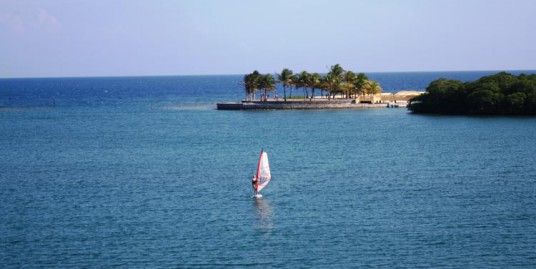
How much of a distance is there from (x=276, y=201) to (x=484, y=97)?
8456 centimetres

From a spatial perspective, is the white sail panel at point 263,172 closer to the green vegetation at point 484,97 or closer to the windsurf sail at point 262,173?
the windsurf sail at point 262,173

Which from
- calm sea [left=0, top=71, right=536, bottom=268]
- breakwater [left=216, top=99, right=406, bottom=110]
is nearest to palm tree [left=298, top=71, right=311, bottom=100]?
breakwater [left=216, top=99, right=406, bottom=110]

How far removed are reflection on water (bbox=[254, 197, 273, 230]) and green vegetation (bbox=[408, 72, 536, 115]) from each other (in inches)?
3347

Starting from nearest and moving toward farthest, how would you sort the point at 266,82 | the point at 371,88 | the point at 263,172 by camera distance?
the point at 263,172 → the point at 371,88 → the point at 266,82

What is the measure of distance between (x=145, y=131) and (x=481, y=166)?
59617mm

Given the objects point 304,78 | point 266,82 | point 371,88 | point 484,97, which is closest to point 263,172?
point 484,97

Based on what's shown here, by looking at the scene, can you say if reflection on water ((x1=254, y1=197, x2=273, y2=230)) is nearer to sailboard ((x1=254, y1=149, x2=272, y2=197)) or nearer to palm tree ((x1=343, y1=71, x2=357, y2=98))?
sailboard ((x1=254, y1=149, x2=272, y2=197))

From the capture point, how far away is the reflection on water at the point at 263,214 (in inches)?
2067

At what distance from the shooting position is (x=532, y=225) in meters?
51.2

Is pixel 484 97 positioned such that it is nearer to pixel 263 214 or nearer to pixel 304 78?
pixel 304 78

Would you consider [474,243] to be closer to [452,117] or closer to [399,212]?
[399,212]

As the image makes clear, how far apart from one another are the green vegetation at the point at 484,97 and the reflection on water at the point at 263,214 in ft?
279

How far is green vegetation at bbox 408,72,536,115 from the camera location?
13475 cm

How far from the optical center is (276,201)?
60.4 meters
